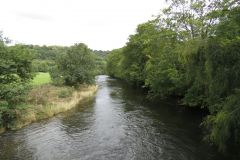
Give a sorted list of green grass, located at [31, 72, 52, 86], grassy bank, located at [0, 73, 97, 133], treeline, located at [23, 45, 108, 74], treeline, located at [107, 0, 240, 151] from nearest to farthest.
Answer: treeline, located at [107, 0, 240, 151] → grassy bank, located at [0, 73, 97, 133] → treeline, located at [23, 45, 108, 74] → green grass, located at [31, 72, 52, 86]

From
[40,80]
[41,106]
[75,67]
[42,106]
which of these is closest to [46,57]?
[40,80]

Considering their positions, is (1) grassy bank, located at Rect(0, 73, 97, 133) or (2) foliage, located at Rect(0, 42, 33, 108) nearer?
(2) foliage, located at Rect(0, 42, 33, 108)

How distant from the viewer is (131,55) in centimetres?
5719

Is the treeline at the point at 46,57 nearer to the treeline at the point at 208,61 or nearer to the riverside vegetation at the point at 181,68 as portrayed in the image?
the riverside vegetation at the point at 181,68

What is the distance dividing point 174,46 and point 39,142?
18.1m

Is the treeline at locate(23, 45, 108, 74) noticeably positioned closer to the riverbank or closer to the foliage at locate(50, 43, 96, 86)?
the foliage at locate(50, 43, 96, 86)

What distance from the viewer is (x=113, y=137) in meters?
20.5

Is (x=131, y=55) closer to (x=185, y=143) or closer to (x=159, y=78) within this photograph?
(x=159, y=78)

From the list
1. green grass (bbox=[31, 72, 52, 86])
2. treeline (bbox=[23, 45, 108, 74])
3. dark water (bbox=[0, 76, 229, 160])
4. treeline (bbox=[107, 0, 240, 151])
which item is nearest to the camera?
treeline (bbox=[107, 0, 240, 151])

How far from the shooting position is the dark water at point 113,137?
1684 centimetres

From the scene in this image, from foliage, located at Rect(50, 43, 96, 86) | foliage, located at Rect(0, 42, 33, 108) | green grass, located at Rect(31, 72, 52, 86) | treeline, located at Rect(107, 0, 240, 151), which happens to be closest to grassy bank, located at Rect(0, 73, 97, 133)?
foliage, located at Rect(0, 42, 33, 108)

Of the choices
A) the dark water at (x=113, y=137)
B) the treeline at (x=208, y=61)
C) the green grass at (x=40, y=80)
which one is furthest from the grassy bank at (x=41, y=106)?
the treeline at (x=208, y=61)

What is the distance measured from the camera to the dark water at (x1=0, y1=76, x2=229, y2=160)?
16844mm

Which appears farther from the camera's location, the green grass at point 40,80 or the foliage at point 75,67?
the green grass at point 40,80
